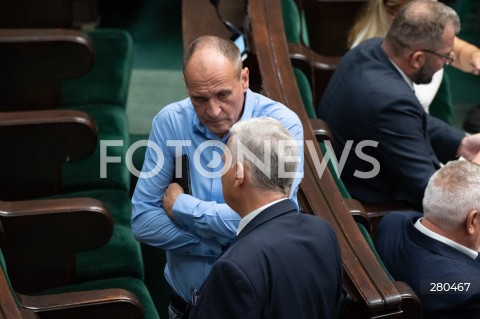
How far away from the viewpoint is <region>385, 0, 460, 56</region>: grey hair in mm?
2521

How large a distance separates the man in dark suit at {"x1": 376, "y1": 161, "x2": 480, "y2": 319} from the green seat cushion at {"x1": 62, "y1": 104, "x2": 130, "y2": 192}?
989 mm

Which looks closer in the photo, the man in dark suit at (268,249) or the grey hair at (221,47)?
the man in dark suit at (268,249)

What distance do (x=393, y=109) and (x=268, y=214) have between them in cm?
97

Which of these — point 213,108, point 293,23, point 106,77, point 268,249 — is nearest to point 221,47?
point 213,108

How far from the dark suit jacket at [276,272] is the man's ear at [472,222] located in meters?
0.52

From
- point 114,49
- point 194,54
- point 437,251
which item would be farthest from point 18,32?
point 437,251

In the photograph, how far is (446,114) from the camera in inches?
126

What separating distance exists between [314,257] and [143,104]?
82.4 inches

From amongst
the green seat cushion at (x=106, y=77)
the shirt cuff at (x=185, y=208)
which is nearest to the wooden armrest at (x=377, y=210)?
the shirt cuff at (x=185, y=208)

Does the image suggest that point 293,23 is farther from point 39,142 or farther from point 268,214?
point 268,214

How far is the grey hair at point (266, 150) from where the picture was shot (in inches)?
60.9

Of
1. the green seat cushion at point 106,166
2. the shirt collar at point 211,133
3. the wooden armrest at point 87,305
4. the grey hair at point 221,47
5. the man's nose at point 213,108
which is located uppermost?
the grey hair at point 221,47

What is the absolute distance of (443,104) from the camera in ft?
10.5

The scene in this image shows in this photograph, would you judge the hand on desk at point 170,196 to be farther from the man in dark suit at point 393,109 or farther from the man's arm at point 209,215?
the man in dark suit at point 393,109
